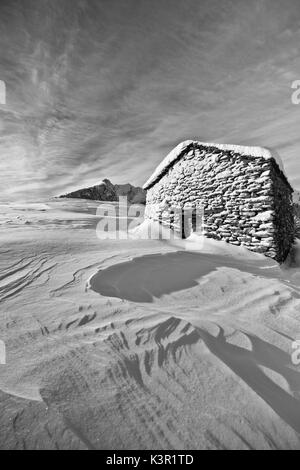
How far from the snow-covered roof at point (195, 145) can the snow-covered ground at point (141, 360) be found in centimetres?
406

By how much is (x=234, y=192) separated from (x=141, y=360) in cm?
554

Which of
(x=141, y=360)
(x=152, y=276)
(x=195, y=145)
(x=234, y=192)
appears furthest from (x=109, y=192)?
(x=141, y=360)

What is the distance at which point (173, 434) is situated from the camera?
118 centimetres

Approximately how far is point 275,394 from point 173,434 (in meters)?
0.86

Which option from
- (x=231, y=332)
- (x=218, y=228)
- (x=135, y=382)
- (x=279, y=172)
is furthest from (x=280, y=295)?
(x=279, y=172)

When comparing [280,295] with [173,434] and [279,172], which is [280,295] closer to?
[173,434]

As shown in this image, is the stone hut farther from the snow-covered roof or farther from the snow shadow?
the snow shadow

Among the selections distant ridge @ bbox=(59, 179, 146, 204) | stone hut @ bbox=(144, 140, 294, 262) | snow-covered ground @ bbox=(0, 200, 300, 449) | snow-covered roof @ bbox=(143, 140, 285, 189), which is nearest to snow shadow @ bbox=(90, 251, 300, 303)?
snow-covered ground @ bbox=(0, 200, 300, 449)

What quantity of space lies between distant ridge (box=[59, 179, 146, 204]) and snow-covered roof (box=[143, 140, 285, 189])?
1762 cm

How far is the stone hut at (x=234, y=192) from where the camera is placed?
5.60 m

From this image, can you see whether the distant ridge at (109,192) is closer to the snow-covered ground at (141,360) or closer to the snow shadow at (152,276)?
the snow shadow at (152,276)

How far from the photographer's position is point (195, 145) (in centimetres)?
702

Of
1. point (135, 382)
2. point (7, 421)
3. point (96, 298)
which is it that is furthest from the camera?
point (96, 298)

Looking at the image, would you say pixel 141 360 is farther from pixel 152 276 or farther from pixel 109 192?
pixel 109 192
